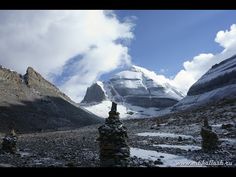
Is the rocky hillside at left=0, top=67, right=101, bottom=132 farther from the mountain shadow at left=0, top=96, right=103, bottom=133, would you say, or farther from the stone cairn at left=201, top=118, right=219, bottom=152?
the stone cairn at left=201, top=118, right=219, bottom=152

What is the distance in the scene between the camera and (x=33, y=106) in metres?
149

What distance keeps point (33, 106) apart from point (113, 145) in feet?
436

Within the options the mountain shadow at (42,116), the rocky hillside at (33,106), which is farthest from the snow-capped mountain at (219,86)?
the mountain shadow at (42,116)

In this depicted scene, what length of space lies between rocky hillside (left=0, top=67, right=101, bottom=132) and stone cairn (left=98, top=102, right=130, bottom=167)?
282 feet

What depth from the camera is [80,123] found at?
6004 inches

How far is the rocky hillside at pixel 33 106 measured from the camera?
12350 centimetres

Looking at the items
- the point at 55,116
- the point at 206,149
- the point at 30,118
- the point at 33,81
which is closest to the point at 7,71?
the point at 33,81

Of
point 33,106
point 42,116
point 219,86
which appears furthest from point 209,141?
point 219,86

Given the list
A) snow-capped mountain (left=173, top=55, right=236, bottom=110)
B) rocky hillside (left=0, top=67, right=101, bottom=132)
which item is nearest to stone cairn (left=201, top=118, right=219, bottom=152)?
rocky hillside (left=0, top=67, right=101, bottom=132)

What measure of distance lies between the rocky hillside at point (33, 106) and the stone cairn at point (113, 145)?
85900 millimetres

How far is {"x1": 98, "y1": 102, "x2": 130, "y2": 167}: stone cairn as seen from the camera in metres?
20.1

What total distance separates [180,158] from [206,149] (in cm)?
440

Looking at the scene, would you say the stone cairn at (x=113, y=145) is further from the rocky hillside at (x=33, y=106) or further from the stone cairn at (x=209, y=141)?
the rocky hillside at (x=33, y=106)
